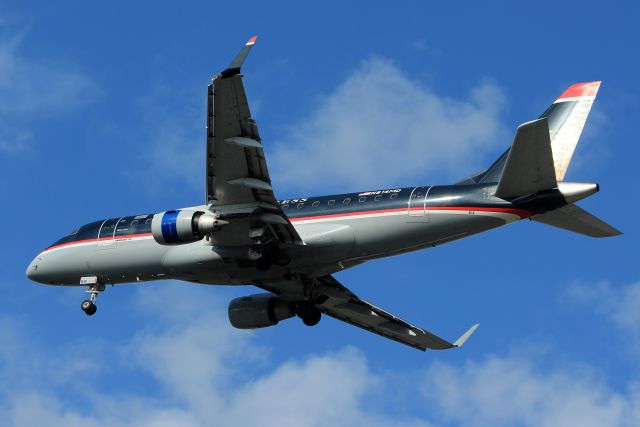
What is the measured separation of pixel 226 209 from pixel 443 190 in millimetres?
7178

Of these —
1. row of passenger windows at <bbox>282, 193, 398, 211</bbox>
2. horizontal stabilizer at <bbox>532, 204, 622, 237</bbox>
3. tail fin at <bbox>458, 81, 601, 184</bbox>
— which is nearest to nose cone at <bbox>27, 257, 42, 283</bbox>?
row of passenger windows at <bbox>282, 193, 398, 211</bbox>

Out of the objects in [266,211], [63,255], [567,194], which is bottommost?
[567,194]

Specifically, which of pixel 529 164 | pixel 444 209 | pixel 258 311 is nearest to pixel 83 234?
pixel 258 311

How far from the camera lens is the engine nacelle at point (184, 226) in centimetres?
3912

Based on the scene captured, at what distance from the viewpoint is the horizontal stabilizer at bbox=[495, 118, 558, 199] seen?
3475 centimetres

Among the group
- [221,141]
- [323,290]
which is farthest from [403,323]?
[221,141]

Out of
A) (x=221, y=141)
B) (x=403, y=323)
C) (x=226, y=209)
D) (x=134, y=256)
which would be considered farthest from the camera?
(x=403, y=323)

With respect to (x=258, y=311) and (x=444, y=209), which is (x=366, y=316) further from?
(x=444, y=209)

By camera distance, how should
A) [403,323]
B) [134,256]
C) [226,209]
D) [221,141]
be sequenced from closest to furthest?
[221,141]
[226,209]
[134,256]
[403,323]

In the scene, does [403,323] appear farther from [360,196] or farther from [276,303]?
[360,196]

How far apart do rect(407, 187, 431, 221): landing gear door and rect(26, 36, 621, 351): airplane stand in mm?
33

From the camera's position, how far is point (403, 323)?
158ft

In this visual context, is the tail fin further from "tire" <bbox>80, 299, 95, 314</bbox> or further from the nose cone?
the nose cone

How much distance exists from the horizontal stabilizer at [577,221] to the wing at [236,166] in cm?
846
